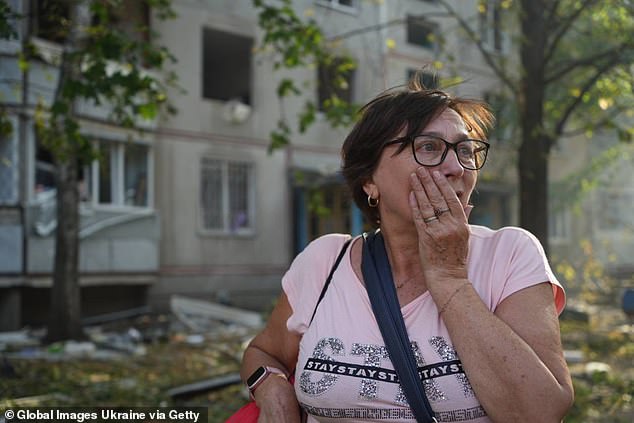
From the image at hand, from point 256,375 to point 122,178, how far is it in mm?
12618

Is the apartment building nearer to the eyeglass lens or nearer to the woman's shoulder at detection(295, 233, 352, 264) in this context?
the woman's shoulder at detection(295, 233, 352, 264)

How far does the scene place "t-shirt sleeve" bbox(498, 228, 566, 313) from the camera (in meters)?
2.06

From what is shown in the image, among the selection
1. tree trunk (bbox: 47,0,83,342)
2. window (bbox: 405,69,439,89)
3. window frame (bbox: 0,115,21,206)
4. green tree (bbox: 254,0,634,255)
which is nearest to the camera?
window (bbox: 405,69,439,89)

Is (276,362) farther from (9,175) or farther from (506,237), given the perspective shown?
(9,175)

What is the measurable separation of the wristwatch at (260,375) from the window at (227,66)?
1522cm

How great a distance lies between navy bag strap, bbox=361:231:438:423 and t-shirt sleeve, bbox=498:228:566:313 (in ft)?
1.06

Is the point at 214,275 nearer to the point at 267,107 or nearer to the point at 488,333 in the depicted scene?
the point at 267,107

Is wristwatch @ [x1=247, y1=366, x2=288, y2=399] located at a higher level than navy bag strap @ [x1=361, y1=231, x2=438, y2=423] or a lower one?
lower

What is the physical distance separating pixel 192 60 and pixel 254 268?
5.15m

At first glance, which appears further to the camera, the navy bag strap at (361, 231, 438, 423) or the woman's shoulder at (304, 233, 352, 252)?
the woman's shoulder at (304, 233, 352, 252)

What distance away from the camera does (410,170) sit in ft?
7.36

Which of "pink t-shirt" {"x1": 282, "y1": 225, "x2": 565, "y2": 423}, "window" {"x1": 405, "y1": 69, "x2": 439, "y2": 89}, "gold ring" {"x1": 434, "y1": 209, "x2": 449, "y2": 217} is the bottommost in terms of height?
"pink t-shirt" {"x1": 282, "y1": 225, "x2": 565, "y2": 423}

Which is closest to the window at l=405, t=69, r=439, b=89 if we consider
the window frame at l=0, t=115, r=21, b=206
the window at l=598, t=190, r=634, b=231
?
the window frame at l=0, t=115, r=21, b=206

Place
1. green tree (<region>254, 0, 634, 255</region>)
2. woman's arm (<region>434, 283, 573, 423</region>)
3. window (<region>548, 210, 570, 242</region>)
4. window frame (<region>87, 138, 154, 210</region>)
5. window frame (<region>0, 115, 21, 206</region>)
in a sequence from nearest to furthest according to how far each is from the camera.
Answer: woman's arm (<region>434, 283, 573, 423</region>)
green tree (<region>254, 0, 634, 255</region>)
window frame (<region>0, 115, 21, 206</region>)
window frame (<region>87, 138, 154, 210</region>)
window (<region>548, 210, 570, 242</region>)
